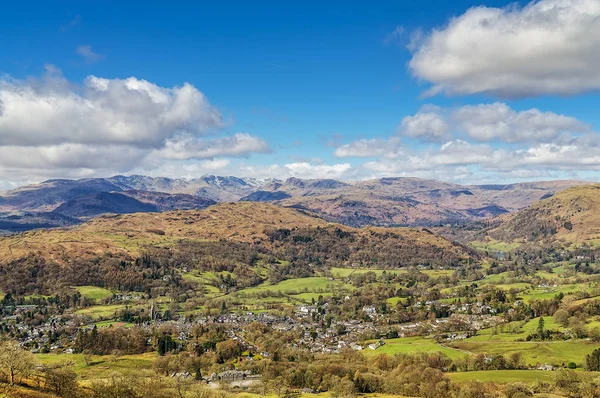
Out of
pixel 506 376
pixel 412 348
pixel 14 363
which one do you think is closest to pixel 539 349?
pixel 506 376

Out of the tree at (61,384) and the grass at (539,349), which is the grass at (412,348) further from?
the tree at (61,384)

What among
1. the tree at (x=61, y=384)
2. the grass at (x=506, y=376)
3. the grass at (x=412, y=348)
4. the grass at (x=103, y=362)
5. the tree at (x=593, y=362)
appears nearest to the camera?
the tree at (x=61, y=384)

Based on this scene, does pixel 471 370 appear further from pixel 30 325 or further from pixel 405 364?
pixel 30 325

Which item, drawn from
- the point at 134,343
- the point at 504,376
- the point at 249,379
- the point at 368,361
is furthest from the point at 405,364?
the point at 134,343

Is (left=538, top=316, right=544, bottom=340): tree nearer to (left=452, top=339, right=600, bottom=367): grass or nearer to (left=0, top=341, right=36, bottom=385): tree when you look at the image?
(left=452, top=339, right=600, bottom=367): grass

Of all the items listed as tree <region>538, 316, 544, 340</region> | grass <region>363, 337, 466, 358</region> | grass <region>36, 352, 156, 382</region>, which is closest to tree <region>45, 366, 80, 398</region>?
grass <region>36, 352, 156, 382</region>

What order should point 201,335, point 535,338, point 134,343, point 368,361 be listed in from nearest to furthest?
point 368,361 → point 535,338 → point 134,343 → point 201,335

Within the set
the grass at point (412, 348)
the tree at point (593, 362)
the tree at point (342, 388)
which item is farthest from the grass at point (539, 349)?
the tree at point (342, 388)

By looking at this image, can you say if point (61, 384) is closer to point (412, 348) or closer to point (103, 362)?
point (103, 362)
